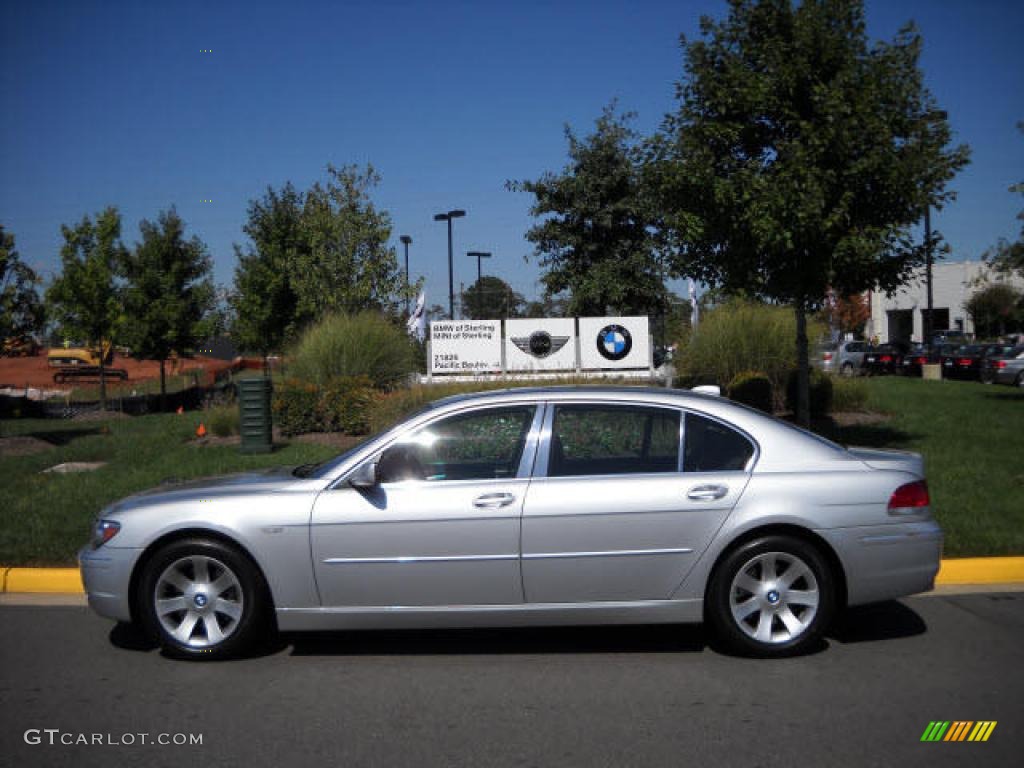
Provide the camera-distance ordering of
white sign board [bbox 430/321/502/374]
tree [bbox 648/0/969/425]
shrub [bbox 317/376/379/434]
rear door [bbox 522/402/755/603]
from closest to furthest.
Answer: rear door [bbox 522/402/755/603] → tree [bbox 648/0/969/425] → shrub [bbox 317/376/379/434] → white sign board [bbox 430/321/502/374]

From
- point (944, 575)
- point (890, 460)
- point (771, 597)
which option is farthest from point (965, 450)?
point (771, 597)

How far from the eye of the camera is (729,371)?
56.0 feet

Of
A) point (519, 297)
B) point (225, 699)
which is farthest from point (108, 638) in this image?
point (519, 297)

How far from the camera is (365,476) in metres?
5.06

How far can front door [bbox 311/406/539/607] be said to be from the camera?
Result: 16.4ft

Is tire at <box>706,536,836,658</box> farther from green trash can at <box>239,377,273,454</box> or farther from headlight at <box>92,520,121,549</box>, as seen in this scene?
green trash can at <box>239,377,273,454</box>

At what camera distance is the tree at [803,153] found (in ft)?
34.4

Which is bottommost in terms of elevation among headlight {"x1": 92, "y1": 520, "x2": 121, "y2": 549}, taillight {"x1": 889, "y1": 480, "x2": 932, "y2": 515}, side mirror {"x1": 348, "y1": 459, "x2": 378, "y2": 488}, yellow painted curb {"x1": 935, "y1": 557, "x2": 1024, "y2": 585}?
yellow painted curb {"x1": 935, "y1": 557, "x2": 1024, "y2": 585}

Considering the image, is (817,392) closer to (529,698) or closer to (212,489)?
(529,698)

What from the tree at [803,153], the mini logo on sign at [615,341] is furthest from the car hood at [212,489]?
the mini logo on sign at [615,341]

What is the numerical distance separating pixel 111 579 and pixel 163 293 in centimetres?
2163

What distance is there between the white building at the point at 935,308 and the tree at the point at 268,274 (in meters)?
42.7

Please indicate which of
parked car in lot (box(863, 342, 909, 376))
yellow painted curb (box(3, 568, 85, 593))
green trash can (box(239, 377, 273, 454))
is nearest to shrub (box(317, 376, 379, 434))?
green trash can (box(239, 377, 273, 454))

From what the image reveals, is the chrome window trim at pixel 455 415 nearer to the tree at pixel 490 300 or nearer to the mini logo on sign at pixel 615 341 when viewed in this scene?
the mini logo on sign at pixel 615 341
